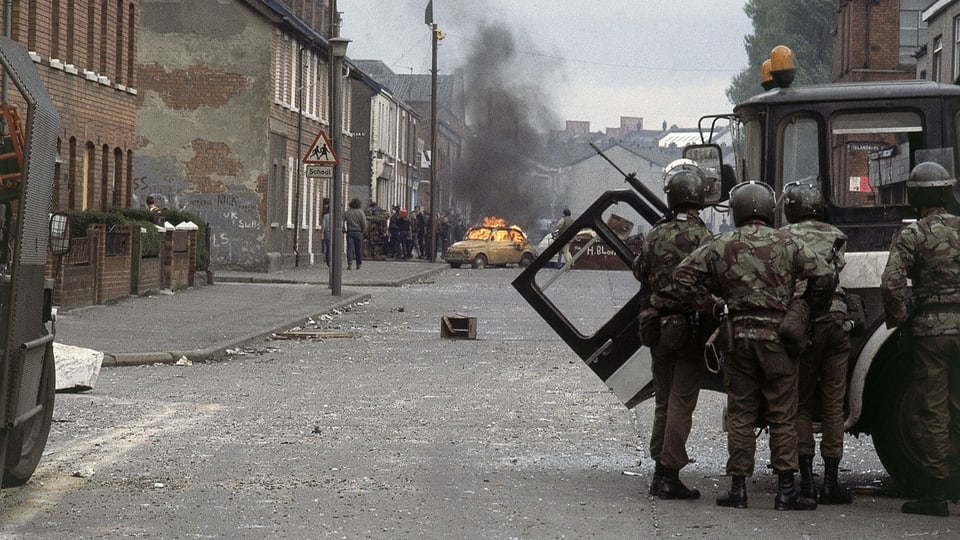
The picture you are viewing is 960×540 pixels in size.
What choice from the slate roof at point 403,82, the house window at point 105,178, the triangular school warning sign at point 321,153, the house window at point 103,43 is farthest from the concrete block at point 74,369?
the slate roof at point 403,82

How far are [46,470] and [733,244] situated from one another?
13.2 feet

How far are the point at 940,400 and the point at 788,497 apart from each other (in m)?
0.89

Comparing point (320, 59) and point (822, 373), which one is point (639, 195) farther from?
point (320, 59)

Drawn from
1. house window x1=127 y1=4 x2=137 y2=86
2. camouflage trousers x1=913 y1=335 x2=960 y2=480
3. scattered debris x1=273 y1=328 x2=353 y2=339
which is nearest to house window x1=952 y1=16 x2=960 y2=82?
house window x1=127 y1=4 x2=137 y2=86

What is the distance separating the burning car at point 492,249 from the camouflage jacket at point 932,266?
42.5 metres

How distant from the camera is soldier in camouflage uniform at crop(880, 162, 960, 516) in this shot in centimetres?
794

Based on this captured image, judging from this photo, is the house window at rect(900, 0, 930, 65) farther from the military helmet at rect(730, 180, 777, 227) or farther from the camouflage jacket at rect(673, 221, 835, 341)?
the camouflage jacket at rect(673, 221, 835, 341)

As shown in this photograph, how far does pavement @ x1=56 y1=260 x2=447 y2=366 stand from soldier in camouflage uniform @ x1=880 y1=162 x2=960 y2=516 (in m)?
9.59

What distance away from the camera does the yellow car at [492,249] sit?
50.8 meters

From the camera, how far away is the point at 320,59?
166ft

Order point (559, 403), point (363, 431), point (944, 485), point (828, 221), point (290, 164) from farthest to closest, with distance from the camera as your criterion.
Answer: point (290, 164)
point (559, 403)
point (363, 431)
point (828, 221)
point (944, 485)

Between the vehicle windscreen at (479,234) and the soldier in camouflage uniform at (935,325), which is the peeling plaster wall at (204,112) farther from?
the soldier in camouflage uniform at (935,325)

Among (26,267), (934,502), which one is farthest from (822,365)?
(26,267)

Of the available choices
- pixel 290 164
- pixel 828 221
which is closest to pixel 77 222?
pixel 828 221
